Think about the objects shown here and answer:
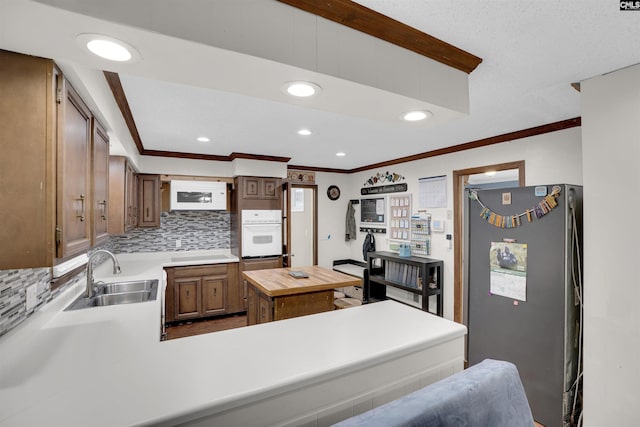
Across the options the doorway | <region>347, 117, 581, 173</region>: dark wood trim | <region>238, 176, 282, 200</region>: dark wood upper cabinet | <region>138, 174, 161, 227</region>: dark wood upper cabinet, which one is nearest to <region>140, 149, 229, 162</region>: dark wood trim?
<region>138, 174, 161, 227</region>: dark wood upper cabinet

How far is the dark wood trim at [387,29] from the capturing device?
3.83 ft

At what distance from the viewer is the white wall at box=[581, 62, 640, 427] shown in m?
1.58

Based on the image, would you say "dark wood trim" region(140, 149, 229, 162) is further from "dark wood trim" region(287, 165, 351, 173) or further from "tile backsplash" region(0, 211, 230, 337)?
"dark wood trim" region(287, 165, 351, 173)

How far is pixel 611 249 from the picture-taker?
5.41 feet

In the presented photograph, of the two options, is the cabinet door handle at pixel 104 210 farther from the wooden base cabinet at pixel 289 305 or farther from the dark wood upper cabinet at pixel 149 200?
the dark wood upper cabinet at pixel 149 200

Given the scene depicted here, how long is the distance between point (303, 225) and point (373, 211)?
1.44m

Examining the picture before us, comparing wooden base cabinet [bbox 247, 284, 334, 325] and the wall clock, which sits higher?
the wall clock

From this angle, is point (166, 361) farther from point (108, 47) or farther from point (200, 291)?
point (200, 291)

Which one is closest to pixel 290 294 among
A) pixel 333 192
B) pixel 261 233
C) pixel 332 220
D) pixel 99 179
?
pixel 99 179

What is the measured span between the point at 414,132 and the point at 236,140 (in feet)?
6.58

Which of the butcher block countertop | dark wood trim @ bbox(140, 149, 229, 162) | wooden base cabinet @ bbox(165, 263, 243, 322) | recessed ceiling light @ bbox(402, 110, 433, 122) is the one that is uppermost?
dark wood trim @ bbox(140, 149, 229, 162)

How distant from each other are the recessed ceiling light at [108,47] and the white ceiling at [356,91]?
0.10 ft

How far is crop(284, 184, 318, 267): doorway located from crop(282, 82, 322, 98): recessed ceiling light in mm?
4053

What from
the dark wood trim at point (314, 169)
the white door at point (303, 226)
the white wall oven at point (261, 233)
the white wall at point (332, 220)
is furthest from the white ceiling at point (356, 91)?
the white door at point (303, 226)
